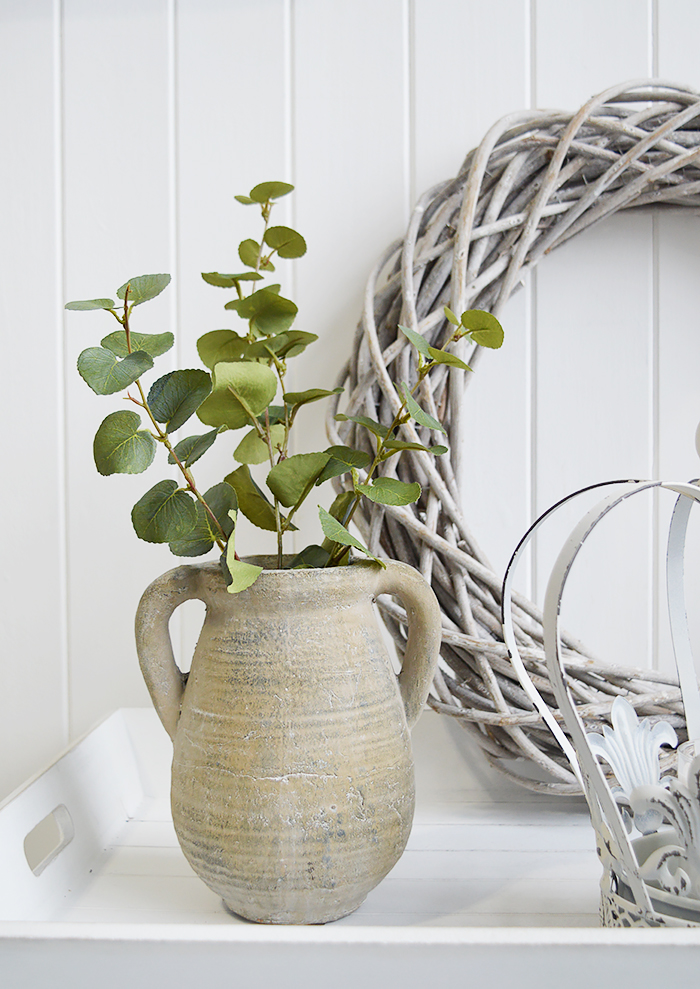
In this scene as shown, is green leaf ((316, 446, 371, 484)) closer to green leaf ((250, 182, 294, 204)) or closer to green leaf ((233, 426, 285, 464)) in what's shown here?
green leaf ((233, 426, 285, 464))

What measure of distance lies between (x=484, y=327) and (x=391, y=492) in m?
0.13

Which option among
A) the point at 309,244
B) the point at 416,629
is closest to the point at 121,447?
the point at 416,629

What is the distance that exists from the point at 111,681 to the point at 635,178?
0.77 m

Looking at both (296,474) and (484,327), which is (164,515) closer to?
(296,474)

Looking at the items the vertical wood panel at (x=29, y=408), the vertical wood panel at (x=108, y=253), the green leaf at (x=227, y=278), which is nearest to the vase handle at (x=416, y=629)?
the green leaf at (x=227, y=278)

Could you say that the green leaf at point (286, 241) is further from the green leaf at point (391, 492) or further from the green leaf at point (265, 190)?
the green leaf at point (391, 492)

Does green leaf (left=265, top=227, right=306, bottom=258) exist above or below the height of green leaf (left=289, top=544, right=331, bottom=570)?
above

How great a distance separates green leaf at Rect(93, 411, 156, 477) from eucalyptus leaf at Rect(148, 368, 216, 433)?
32 mm

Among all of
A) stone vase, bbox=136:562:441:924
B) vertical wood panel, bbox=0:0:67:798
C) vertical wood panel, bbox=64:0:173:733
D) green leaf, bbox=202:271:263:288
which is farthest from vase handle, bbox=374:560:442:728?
vertical wood panel, bbox=0:0:67:798

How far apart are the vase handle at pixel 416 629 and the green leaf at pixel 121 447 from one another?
0.61 feet

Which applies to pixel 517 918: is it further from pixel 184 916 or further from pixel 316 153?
pixel 316 153

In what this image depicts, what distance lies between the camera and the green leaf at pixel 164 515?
0.47 metres

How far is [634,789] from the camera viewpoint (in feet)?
1.50

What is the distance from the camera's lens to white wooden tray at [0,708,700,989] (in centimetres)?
36
